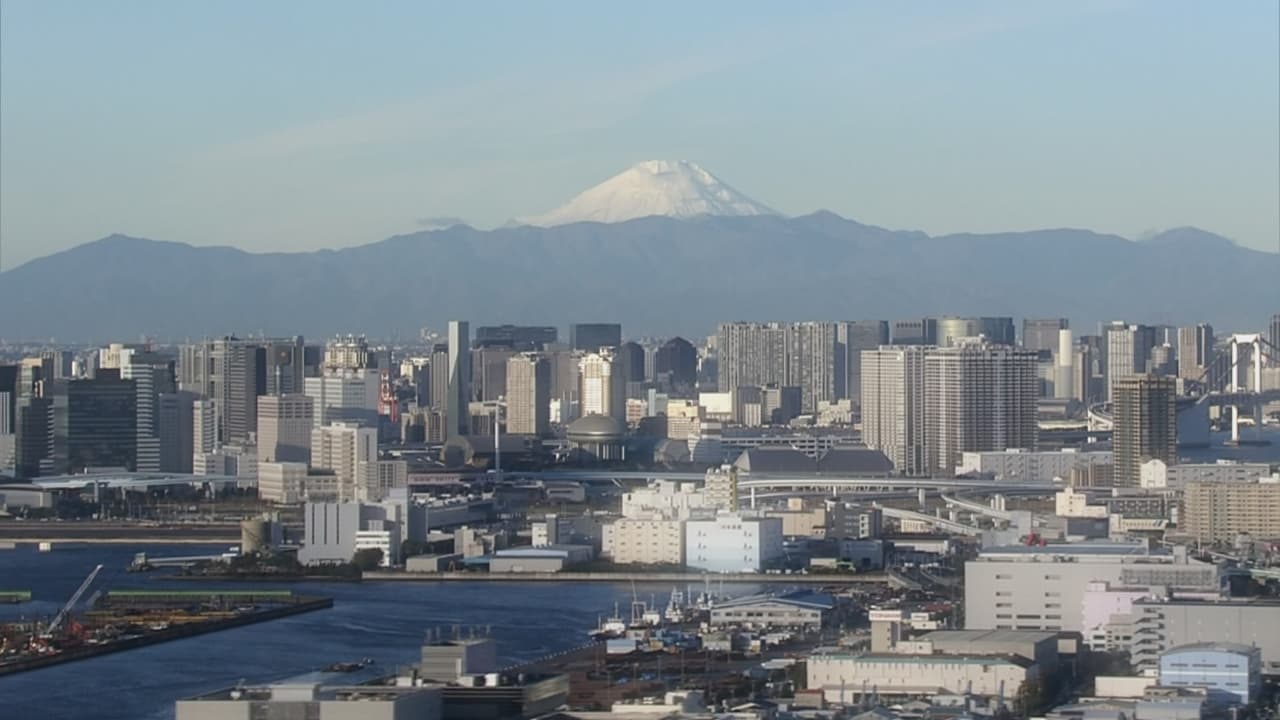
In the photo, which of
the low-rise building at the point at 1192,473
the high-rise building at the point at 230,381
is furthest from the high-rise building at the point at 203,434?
the low-rise building at the point at 1192,473

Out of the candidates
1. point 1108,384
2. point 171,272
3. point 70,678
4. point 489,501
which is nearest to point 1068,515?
point 489,501

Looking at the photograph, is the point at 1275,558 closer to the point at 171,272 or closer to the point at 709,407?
the point at 709,407

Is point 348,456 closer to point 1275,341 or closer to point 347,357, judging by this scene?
point 347,357

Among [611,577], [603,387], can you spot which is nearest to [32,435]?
[603,387]

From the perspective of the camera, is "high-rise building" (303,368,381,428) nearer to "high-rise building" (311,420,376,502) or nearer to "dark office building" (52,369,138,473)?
"dark office building" (52,369,138,473)

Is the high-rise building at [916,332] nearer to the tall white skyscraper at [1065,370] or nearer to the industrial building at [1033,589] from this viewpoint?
the tall white skyscraper at [1065,370]
